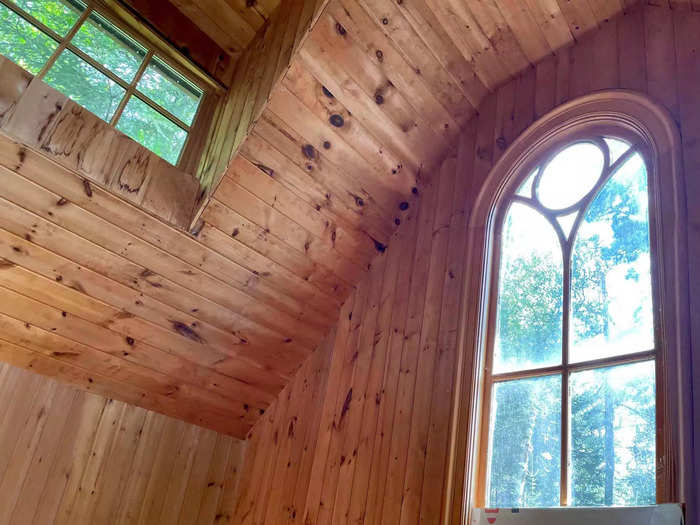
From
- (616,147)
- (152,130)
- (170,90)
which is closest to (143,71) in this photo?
(170,90)

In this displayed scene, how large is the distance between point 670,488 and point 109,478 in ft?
7.28

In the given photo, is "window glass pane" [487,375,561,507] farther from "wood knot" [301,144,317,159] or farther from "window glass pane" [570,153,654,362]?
"wood knot" [301,144,317,159]

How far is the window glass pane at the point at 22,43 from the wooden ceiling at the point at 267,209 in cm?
41

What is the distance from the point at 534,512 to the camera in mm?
1811

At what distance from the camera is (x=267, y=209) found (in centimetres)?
248

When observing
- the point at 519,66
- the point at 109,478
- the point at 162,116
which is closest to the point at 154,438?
the point at 109,478

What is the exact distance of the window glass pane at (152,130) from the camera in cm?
237

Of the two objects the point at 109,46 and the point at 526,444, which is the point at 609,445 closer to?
the point at 526,444

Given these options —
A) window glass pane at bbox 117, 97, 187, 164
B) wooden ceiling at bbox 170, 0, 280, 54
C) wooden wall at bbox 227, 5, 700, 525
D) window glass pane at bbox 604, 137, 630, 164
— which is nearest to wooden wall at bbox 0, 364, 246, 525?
wooden wall at bbox 227, 5, 700, 525

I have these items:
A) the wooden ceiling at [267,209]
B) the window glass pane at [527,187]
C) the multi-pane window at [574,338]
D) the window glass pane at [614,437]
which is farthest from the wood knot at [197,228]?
the window glass pane at [614,437]

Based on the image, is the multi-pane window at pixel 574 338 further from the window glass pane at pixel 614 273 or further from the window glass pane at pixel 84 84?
the window glass pane at pixel 84 84

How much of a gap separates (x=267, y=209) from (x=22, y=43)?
1.08 m

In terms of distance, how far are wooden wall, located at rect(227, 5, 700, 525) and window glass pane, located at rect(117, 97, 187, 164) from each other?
1057 mm

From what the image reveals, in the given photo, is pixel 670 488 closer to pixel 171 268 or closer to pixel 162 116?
pixel 171 268
